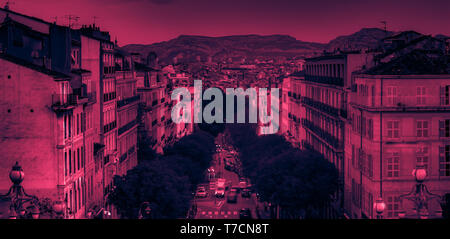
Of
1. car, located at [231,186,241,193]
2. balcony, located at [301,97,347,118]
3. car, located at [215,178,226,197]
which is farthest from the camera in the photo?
car, located at [231,186,241,193]

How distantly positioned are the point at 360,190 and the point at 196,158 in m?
25.9

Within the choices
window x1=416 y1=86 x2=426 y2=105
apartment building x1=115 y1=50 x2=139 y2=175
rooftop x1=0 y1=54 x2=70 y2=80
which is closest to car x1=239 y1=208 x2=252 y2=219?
apartment building x1=115 y1=50 x2=139 y2=175

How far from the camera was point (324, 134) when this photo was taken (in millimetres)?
47094

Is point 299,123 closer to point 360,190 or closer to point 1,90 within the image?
point 360,190

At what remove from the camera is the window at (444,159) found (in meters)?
31.1

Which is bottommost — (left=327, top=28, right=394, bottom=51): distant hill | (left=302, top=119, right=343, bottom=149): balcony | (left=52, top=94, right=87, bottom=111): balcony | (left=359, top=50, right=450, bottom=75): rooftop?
(left=302, top=119, right=343, bottom=149): balcony

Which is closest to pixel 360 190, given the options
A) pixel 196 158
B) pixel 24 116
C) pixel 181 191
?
pixel 181 191

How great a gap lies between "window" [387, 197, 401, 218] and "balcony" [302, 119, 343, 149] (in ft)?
31.8

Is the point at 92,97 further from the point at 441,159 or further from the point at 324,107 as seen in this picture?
the point at 441,159

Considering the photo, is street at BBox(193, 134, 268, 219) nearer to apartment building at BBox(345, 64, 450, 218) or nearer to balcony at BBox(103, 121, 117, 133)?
balcony at BBox(103, 121, 117, 133)

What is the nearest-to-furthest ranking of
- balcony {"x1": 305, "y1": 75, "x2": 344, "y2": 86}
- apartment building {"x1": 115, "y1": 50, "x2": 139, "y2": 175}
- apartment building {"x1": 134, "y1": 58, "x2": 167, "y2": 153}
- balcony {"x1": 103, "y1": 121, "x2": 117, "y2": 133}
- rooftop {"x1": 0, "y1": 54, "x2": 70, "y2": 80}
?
rooftop {"x1": 0, "y1": 54, "x2": 70, "y2": 80}, balcony {"x1": 103, "y1": 121, "x2": 117, "y2": 133}, balcony {"x1": 305, "y1": 75, "x2": 344, "y2": 86}, apartment building {"x1": 115, "y1": 50, "x2": 139, "y2": 175}, apartment building {"x1": 134, "y1": 58, "x2": 167, "y2": 153}

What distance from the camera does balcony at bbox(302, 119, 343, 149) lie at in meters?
41.3

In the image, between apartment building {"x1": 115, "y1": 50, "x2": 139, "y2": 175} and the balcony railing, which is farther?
apartment building {"x1": 115, "y1": 50, "x2": 139, "y2": 175}
